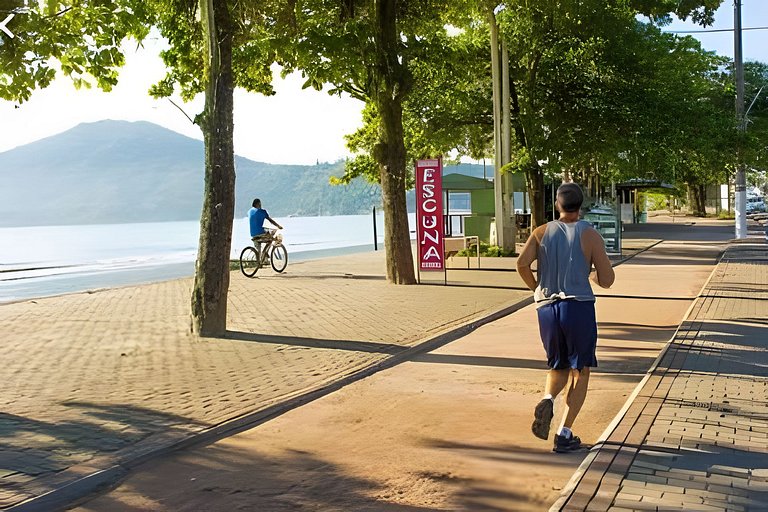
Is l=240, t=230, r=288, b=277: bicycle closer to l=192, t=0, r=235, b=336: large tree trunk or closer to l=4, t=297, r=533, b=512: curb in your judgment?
l=192, t=0, r=235, b=336: large tree trunk

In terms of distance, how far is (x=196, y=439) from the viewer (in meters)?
6.48

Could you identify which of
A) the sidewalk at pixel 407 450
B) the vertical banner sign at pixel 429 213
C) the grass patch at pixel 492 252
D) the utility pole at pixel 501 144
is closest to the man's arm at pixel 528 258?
the sidewalk at pixel 407 450

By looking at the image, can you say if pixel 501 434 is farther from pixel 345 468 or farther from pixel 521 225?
pixel 521 225

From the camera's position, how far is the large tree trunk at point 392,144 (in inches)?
697

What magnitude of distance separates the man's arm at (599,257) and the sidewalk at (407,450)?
1108mm

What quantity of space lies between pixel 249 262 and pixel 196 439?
16.1 meters

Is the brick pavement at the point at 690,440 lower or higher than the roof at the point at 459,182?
lower

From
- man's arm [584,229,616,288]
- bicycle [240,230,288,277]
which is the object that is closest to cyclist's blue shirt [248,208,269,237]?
bicycle [240,230,288,277]

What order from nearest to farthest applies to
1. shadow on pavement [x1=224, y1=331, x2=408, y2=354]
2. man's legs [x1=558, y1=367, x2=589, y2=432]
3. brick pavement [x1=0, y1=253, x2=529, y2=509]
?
man's legs [x1=558, y1=367, x2=589, y2=432] < brick pavement [x1=0, y1=253, x2=529, y2=509] < shadow on pavement [x1=224, y1=331, x2=408, y2=354]

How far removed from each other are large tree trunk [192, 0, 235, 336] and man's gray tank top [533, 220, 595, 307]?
20.8 feet

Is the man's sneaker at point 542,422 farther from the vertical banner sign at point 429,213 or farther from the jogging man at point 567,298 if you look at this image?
the vertical banner sign at point 429,213

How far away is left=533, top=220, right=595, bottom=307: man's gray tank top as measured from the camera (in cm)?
588

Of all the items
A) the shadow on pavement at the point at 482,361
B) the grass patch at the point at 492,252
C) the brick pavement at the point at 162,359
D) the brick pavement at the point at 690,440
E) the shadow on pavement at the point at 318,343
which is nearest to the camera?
the brick pavement at the point at 690,440

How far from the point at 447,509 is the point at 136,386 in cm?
432
